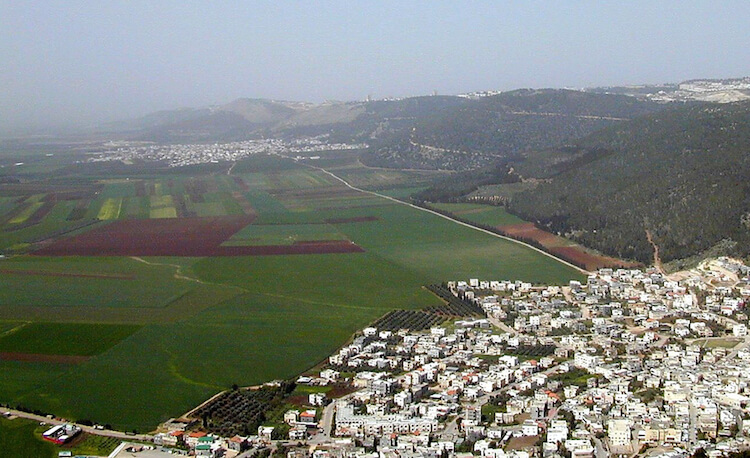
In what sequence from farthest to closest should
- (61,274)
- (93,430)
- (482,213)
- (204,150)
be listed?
(204,150) < (482,213) < (61,274) < (93,430)

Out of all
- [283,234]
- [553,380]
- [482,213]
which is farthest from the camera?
[482,213]

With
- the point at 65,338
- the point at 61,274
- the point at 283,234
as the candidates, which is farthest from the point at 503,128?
the point at 65,338

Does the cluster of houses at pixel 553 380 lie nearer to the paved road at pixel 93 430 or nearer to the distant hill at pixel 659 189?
the paved road at pixel 93 430

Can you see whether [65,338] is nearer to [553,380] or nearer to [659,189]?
[553,380]

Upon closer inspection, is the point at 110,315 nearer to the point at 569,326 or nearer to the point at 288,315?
the point at 288,315

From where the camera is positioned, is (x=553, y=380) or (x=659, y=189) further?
(x=659, y=189)

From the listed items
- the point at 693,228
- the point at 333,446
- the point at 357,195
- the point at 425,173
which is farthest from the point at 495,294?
the point at 425,173

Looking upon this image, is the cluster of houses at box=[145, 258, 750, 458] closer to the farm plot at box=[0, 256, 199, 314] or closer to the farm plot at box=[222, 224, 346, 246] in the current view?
the farm plot at box=[0, 256, 199, 314]
